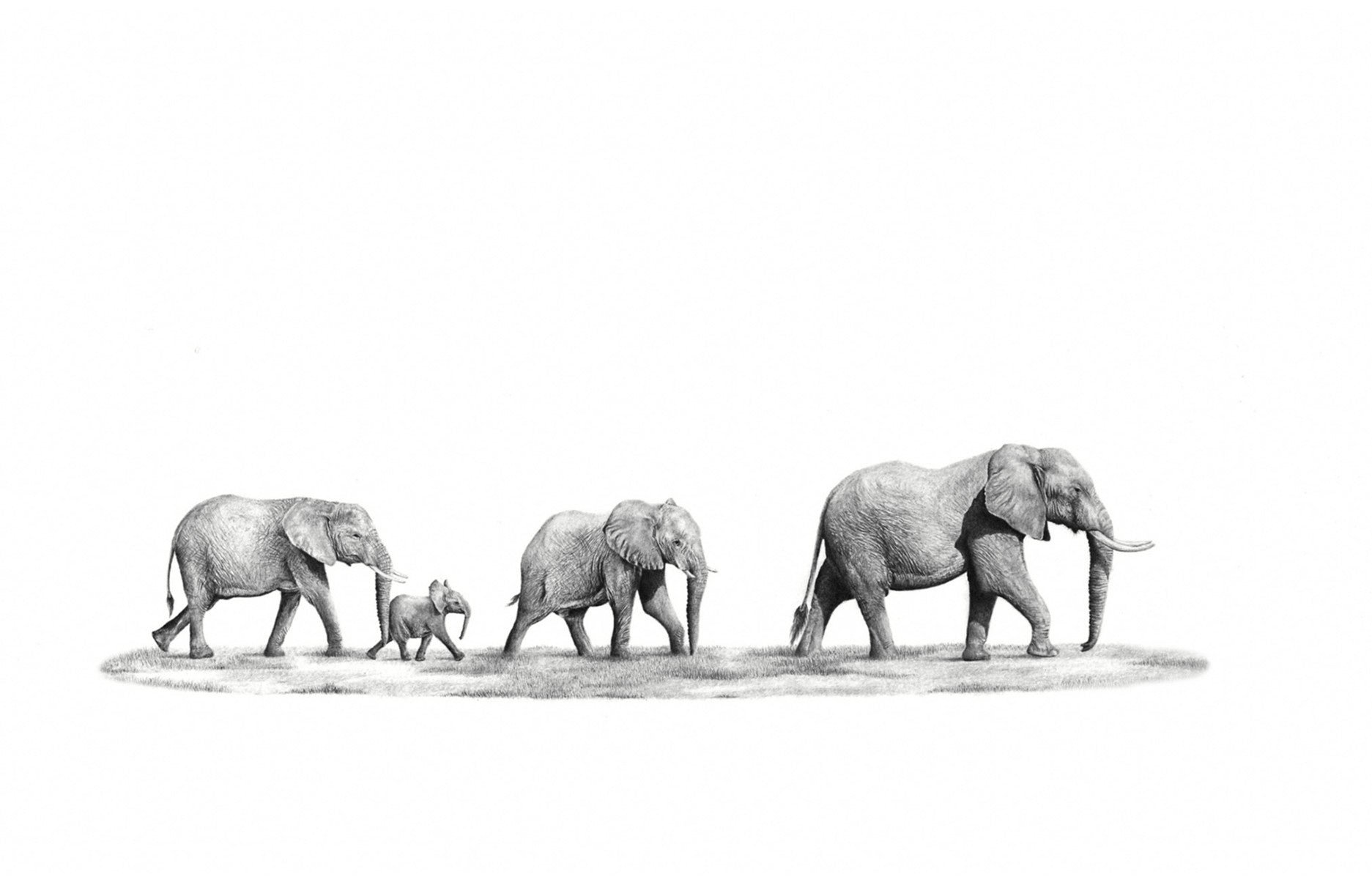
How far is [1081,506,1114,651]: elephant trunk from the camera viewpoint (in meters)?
10.8

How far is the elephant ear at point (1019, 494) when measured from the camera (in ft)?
34.7

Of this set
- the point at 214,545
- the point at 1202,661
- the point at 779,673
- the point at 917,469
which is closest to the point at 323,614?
the point at 214,545

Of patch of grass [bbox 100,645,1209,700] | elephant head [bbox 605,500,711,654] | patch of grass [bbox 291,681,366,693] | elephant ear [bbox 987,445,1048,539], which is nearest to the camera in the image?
patch of grass [bbox 100,645,1209,700]

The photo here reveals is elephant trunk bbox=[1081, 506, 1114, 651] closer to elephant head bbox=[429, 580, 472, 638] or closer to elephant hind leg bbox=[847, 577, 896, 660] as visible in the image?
elephant hind leg bbox=[847, 577, 896, 660]

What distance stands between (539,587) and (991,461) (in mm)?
2614

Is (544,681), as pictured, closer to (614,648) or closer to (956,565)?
(614,648)

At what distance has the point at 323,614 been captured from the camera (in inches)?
440

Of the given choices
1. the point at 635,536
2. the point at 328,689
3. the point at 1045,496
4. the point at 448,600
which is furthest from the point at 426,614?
the point at 1045,496

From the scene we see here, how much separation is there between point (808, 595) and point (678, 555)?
0.82 metres

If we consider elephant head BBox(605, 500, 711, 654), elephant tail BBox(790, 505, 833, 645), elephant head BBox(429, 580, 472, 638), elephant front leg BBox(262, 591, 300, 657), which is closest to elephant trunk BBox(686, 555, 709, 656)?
elephant head BBox(605, 500, 711, 654)

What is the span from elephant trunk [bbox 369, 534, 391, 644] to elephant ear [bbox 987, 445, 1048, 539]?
3471 mm

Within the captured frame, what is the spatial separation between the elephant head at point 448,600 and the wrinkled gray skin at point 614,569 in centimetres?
29

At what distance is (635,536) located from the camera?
35.3ft

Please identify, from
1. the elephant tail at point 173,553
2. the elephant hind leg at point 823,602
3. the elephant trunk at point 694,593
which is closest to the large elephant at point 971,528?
the elephant hind leg at point 823,602
